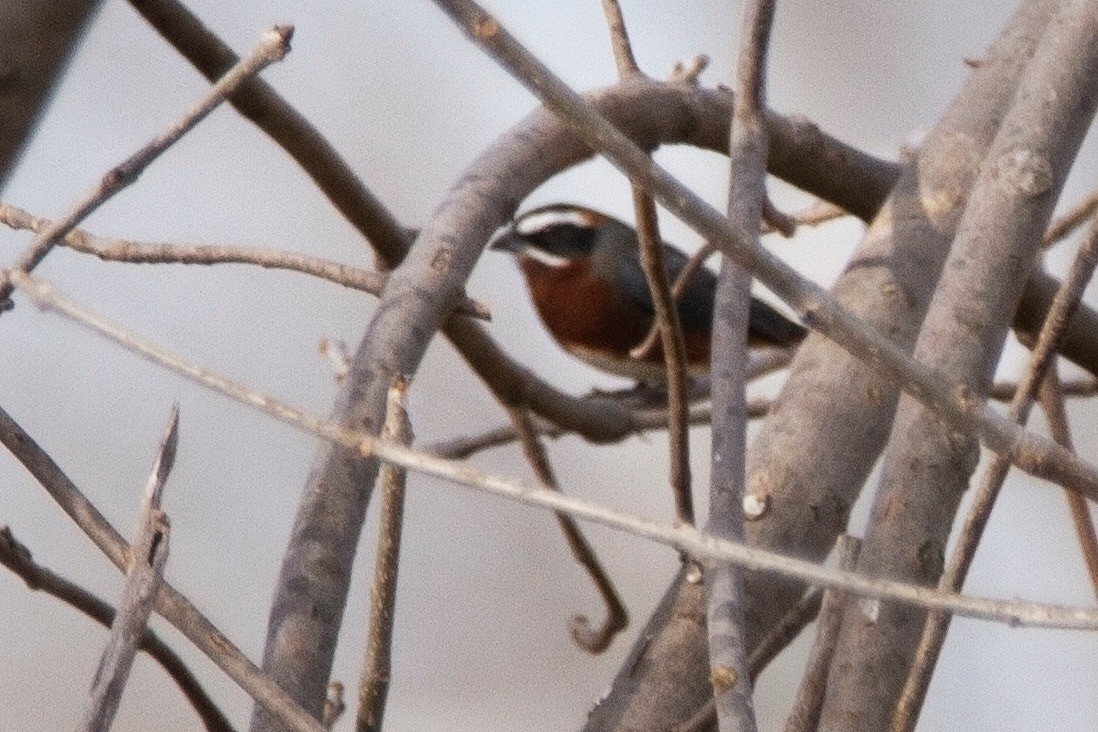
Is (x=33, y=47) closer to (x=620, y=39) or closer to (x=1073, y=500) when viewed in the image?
(x=620, y=39)

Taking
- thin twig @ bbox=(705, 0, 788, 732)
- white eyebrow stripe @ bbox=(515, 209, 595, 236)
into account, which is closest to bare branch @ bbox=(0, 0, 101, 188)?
thin twig @ bbox=(705, 0, 788, 732)

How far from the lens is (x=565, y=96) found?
0.57 meters

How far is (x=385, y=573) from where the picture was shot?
62 centimetres

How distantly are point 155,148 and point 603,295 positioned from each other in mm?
2220

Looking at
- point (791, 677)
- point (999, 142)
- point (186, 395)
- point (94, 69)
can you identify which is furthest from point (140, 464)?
point (999, 142)

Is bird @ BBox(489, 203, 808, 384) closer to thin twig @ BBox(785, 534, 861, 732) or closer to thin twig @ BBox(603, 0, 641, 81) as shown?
thin twig @ BBox(603, 0, 641, 81)

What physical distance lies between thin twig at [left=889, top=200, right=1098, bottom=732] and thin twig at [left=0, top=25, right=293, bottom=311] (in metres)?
0.31

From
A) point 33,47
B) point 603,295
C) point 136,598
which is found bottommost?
point 136,598

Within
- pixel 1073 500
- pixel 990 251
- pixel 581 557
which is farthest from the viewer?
pixel 581 557

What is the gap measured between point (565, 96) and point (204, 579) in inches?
54.2

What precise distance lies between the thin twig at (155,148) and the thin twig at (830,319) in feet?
0.30

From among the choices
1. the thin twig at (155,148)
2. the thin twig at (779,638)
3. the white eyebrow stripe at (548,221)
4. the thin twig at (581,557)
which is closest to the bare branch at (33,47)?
the thin twig at (155,148)

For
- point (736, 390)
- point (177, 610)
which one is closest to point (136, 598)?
point (177, 610)

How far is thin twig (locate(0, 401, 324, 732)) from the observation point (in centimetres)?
59
